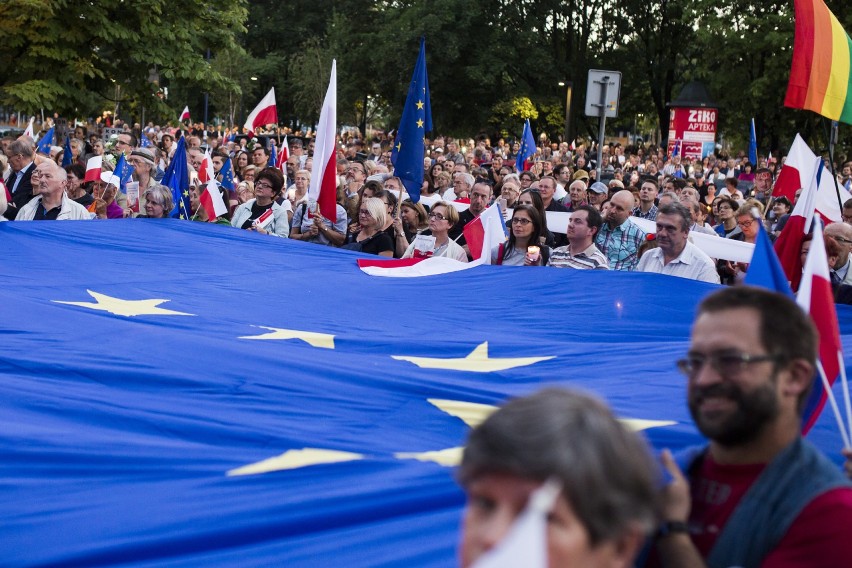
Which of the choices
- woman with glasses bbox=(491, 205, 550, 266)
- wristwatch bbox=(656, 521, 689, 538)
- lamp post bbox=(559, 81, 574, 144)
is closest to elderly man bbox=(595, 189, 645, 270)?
woman with glasses bbox=(491, 205, 550, 266)

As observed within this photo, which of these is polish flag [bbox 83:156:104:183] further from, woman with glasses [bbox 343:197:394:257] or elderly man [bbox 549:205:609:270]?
elderly man [bbox 549:205:609:270]

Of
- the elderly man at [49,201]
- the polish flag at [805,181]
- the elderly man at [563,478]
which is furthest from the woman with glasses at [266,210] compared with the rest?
the elderly man at [563,478]

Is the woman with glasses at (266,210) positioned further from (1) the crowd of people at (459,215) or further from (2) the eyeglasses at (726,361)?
(2) the eyeglasses at (726,361)

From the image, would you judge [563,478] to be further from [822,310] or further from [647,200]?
[647,200]

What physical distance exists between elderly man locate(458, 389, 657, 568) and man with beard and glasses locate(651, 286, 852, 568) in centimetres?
75

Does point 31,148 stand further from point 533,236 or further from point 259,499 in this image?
point 259,499

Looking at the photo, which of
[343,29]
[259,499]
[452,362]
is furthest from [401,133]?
[343,29]

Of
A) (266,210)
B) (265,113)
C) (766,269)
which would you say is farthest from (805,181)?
(265,113)

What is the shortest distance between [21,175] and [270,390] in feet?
22.9

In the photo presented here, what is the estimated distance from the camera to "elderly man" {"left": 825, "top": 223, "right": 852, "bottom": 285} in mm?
6980

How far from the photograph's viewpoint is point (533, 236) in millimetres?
8469

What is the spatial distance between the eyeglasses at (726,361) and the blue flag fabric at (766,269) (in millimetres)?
973

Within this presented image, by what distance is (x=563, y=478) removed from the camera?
57.1 inches

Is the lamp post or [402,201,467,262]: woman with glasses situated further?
the lamp post
